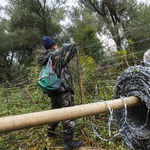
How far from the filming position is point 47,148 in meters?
1.97

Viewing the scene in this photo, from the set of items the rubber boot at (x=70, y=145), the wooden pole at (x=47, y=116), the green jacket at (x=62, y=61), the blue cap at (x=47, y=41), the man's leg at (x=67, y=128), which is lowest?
the rubber boot at (x=70, y=145)

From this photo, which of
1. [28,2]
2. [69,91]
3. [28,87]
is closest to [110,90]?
[69,91]

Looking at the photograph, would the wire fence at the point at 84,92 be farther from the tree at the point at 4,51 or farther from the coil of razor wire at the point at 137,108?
the tree at the point at 4,51

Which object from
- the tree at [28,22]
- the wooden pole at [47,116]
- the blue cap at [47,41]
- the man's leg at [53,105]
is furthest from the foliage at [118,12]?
the wooden pole at [47,116]

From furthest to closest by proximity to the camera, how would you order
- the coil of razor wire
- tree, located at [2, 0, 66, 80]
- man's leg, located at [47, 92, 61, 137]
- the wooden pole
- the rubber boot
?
1. tree, located at [2, 0, 66, 80]
2. man's leg, located at [47, 92, 61, 137]
3. the rubber boot
4. the coil of razor wire
5. the wooden pole

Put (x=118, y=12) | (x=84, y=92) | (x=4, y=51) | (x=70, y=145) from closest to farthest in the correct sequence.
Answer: (x=70, y=145) < (x=84, y=92) < (x=118, y=12) < (x=4, y=51)

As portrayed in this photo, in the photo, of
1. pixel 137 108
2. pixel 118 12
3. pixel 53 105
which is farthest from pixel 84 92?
pixel 118 12

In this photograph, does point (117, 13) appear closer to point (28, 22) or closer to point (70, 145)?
point (28, 22)

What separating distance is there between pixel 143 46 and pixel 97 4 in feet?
21.1

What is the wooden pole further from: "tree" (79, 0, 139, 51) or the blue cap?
"tree" (79, 0, 139, 51)

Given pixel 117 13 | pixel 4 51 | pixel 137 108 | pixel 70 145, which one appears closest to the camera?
pixel 137 108

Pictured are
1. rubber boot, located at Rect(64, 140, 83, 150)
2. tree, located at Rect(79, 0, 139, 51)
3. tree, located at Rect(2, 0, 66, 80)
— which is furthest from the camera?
tree, located at Rect(2, 0, 66, 80)

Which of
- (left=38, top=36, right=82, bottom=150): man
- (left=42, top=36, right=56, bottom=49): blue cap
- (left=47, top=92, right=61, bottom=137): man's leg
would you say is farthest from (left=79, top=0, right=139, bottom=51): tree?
(left=47, top=92, right=61, bottom=137): man's leg

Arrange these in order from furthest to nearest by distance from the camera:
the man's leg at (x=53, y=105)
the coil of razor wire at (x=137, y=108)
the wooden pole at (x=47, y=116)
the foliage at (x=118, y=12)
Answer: the foliage at (x=118, y=12), the man's leg at (x=53, y=105), the coil of razor wire at (x=137, y=108), the wooden pole at (x=47, y=116)
